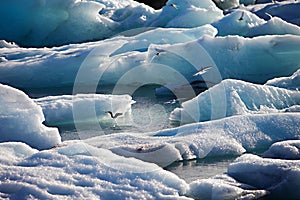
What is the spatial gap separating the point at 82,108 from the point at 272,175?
2983mm

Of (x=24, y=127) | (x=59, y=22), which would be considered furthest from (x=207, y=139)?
(x=59, y=22)

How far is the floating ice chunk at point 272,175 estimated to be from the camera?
13.9 ft

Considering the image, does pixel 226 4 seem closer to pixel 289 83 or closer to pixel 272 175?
pixel 289 83

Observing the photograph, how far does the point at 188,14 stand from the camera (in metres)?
12.3

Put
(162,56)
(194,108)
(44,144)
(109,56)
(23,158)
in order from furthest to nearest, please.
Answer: (109,56), (162,56), (194,108), (44,144), (23,158)

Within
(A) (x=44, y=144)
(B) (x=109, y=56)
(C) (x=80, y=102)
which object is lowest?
(B) (x=109, y=56)

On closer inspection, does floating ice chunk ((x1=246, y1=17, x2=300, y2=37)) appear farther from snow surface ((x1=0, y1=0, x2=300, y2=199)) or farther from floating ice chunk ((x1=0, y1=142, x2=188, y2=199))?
floating ice chunk ((x1=0, y1=142, x2=188, y2=199))

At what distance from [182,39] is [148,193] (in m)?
6.46

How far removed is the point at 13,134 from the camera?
16.9ft

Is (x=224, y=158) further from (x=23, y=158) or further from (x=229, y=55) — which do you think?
(x=229, y=55)

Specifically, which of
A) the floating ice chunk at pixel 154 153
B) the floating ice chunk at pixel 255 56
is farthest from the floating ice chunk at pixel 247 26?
the floating ice chunk at pixel 154 153

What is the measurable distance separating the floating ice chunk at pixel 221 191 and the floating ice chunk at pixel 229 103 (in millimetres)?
2300

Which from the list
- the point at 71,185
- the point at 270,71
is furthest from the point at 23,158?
the point at 270,71

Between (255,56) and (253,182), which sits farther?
(255,56)
